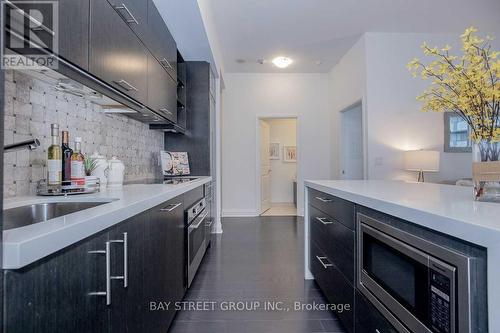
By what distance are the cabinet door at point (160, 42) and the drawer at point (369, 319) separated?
215 cm

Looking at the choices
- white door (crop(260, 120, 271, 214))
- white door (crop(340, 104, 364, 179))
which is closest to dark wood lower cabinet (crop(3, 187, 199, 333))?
white door (crop(340, 104, 364, 179))

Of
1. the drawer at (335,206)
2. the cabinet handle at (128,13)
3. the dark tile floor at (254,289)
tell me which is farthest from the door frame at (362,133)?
the cabinet handle at (128,13)

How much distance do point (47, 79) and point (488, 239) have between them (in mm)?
1785

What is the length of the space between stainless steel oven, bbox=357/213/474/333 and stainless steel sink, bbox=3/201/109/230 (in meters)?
1.24

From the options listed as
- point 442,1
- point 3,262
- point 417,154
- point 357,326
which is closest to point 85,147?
point 3,262

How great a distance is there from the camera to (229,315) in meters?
1.89

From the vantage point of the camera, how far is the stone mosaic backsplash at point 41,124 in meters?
1.26

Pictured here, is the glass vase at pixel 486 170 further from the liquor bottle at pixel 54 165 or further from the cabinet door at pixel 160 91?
the cabinet door at pixel 160 91

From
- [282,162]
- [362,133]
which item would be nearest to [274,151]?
[282,162]

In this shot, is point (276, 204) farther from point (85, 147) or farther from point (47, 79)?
point (47, 79)

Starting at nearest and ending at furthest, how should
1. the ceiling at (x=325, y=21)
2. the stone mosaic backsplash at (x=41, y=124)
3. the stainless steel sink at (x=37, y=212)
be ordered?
the stainless steel sink at (x=37, y=212)
the stone mosaic backsplash at (x=41, y=124)
the ceiling at (x=325, y=21)

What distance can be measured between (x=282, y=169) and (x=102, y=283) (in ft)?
22.8

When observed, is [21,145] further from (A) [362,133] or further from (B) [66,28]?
(A) [362,133]

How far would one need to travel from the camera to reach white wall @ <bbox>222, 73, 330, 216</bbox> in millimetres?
5648
